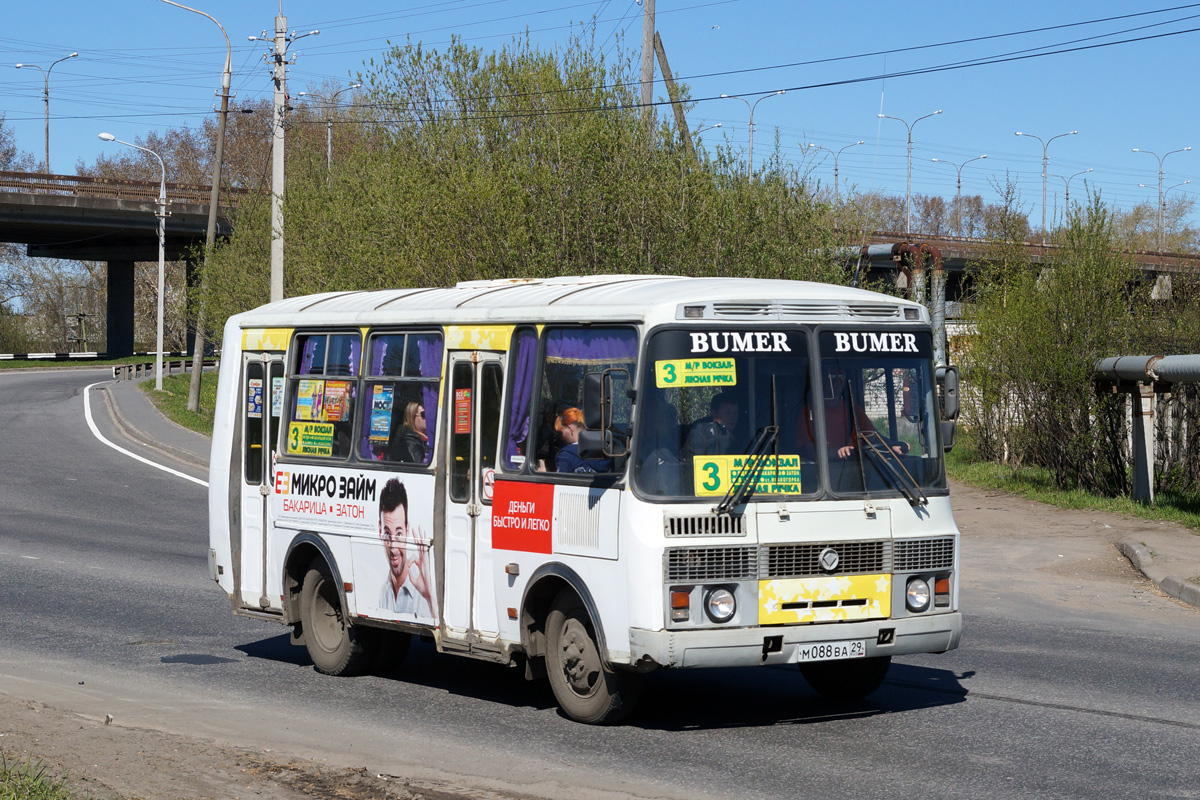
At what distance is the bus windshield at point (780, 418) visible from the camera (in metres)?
8.56

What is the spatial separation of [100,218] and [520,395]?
6497cm

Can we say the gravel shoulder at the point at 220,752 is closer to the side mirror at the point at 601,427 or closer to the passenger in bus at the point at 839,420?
the side mirror at the point at 601,427

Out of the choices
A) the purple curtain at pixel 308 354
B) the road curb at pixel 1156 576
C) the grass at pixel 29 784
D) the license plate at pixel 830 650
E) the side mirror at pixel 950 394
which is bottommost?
the road curb at pixel 1156 576

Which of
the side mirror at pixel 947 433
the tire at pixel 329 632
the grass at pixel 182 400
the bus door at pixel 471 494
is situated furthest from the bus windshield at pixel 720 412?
the grass at pixel 182 400

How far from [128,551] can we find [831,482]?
11.9 metres

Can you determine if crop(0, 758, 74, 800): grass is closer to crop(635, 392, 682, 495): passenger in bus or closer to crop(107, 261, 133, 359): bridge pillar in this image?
crop(635, 392, 682, 495): passenger in bus

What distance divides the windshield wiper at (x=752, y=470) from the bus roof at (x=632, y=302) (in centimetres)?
69

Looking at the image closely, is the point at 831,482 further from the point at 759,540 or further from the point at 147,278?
the point at 147,278

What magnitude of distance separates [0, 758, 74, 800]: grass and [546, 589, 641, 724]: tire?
3.05m

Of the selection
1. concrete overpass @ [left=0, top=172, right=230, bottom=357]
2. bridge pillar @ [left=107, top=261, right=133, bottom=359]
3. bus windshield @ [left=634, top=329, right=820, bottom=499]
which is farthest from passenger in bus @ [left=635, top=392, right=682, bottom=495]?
bridge pillar @ [left=107, top=261, right=133, bottom=359]

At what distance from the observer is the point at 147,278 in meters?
109

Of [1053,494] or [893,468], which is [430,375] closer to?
[893,468]

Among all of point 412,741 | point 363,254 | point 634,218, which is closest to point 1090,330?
point 634,218

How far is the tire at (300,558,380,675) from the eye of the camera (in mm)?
10906
